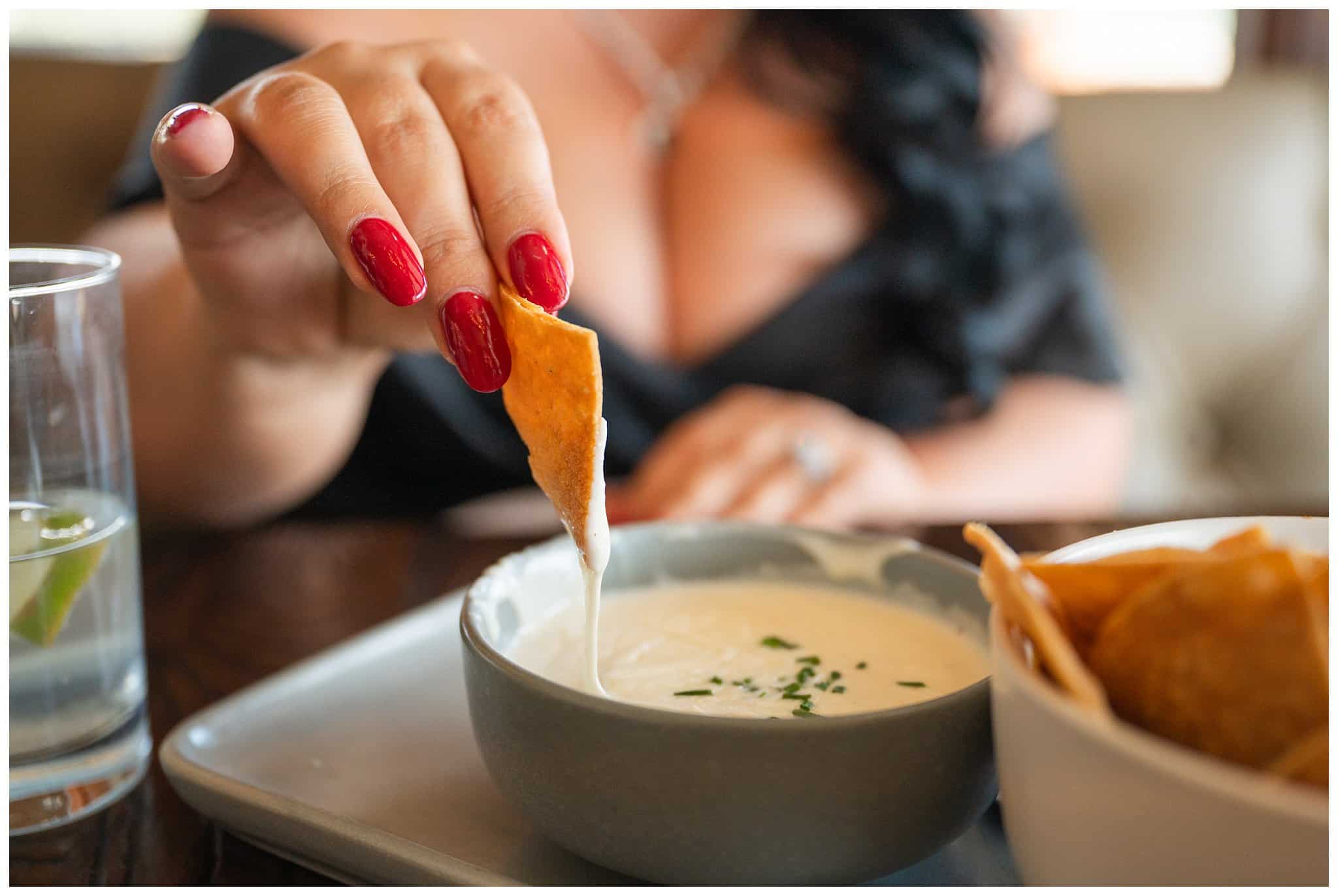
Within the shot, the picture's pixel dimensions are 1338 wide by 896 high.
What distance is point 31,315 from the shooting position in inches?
26.2

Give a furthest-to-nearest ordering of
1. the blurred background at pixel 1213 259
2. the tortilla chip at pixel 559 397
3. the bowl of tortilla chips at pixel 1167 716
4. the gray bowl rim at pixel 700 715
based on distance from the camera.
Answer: the blurred background at pixel 1213 259
the tortilla chip at pixel 559 397
the gray bowl rim at pixel 700 715
the bowl of tortilla chips at pixel 1167 716

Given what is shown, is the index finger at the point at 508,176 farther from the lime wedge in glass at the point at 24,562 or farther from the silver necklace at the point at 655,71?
the silver necklace at the point at 655,71

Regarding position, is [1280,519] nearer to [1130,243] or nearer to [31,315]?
[31,315]

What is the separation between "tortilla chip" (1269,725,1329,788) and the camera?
1.32ft

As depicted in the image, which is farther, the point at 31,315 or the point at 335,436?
the point at 335,436

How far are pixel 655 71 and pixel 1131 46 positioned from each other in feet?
5.26

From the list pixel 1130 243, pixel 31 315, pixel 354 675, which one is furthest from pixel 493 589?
pixel 1130 243

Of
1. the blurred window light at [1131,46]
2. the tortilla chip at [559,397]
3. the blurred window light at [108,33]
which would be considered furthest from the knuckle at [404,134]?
the blurred window light at [1131,46]

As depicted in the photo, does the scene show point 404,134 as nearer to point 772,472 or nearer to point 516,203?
point 516,203

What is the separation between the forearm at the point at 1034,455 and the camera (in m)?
1.89

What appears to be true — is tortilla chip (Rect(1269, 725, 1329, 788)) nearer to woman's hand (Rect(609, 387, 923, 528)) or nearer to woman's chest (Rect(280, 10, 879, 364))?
woman's hand (Rect(609, 387, 923, 528))

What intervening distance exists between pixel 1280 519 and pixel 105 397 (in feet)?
2.21

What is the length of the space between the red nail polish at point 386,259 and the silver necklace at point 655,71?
1373mm

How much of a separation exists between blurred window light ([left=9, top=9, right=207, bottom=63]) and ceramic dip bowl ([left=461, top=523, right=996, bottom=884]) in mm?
2480
